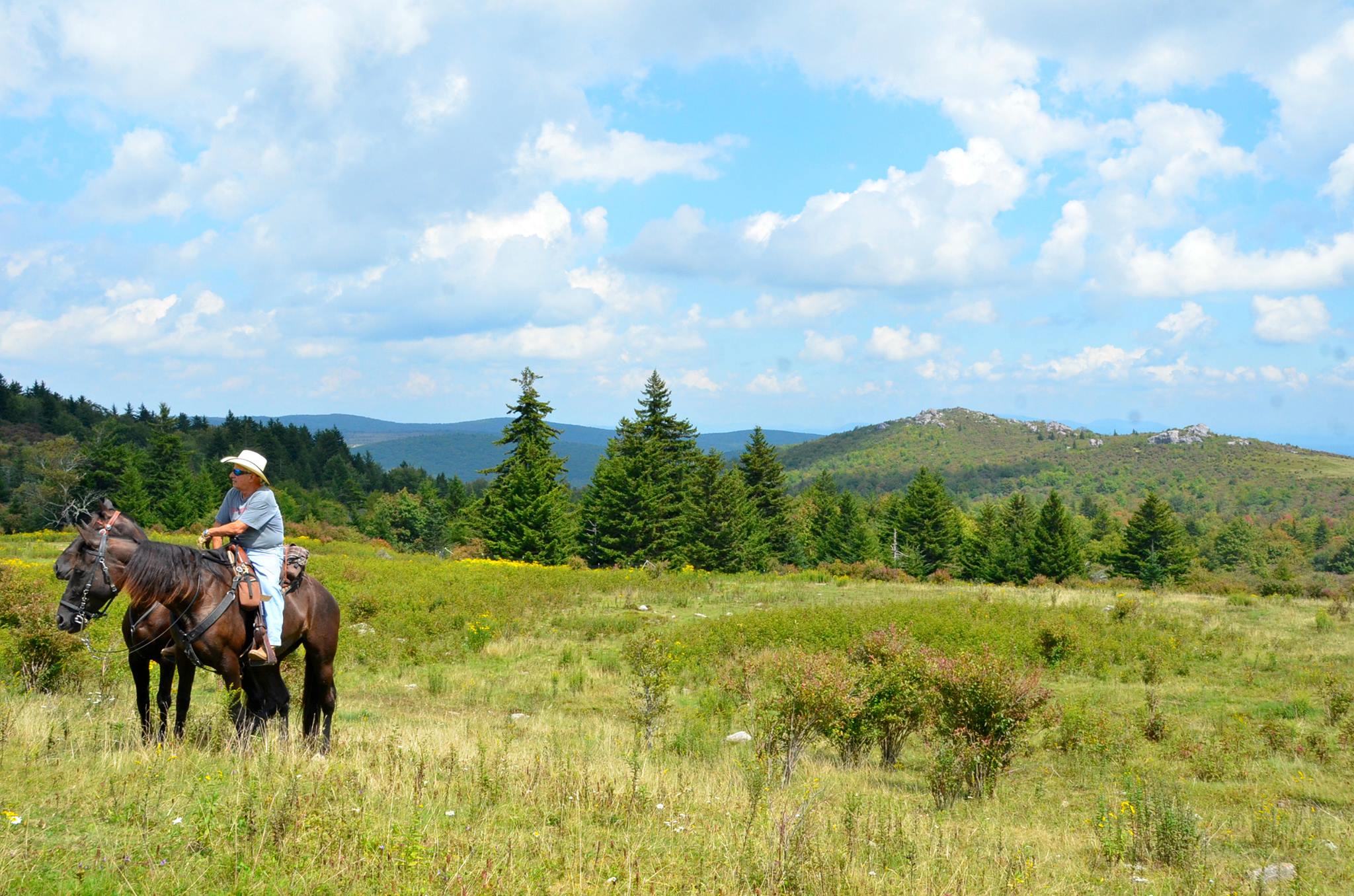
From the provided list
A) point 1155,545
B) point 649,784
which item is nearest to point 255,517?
point 649,784

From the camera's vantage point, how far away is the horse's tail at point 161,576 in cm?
680

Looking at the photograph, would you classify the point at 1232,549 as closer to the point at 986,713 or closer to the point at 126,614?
the point at 986,713

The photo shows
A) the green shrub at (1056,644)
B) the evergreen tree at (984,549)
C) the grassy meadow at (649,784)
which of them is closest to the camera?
the grassy meadow at (649,784)

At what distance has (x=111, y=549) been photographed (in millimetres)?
6738

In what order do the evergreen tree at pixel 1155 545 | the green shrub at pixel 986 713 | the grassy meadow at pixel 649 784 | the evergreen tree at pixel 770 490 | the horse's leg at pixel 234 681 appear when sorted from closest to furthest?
the grassy meadow at pixel 649 784 → the horse's leg at pixel 234 681 → the green shrub at pixel 986 713 → the evergreen tree at pixel 1155 545 → the evergreen tree at pixel 770 490

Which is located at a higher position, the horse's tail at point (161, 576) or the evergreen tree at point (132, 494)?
the horse's tail at point (161, 576)

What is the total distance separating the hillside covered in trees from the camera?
158ft

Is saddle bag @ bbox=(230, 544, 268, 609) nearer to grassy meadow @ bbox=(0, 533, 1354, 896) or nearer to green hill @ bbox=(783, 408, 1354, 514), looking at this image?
grassy meadow @ bbox=(0, 533, 1354, 896)

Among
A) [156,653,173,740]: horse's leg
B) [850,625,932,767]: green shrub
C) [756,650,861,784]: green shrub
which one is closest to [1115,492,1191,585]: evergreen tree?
[850,625,932,767]: green shrub

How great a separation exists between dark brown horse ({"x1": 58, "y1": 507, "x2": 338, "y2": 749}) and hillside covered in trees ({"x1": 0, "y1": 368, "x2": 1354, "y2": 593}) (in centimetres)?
174

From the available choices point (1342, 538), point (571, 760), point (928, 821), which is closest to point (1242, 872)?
point (928, 821)

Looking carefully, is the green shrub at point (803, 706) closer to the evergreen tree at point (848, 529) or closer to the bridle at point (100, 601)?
the bridle at point (100, 601)

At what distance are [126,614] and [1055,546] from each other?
59631mm

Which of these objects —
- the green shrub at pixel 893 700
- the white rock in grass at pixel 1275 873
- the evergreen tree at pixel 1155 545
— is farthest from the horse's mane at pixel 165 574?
the evergreen tree at pixel 1155 545
